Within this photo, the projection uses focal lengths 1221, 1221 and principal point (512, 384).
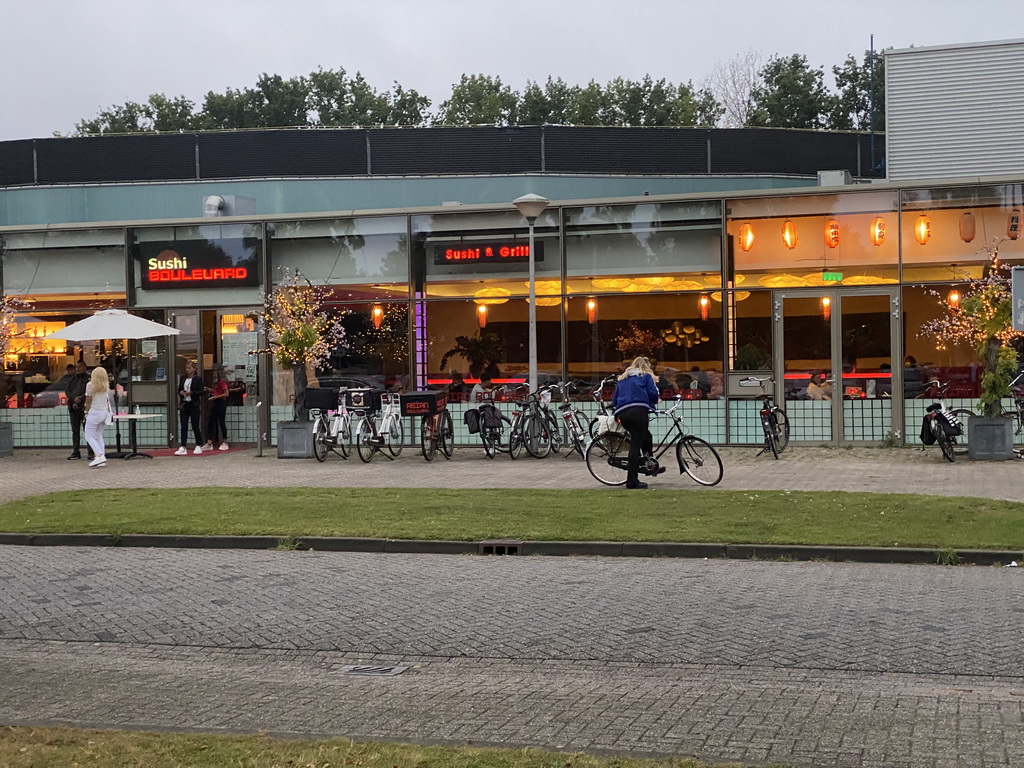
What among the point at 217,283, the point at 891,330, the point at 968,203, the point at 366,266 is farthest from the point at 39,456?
the point at 968,203

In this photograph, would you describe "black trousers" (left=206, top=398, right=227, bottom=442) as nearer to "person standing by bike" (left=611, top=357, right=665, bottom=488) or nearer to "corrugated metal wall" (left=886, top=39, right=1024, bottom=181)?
"person standing by bike" (left=611, top=357, right=665, bottom=488)

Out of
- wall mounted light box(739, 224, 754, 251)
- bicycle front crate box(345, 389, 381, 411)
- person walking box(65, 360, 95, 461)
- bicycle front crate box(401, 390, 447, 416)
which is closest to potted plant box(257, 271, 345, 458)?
bicycle front crate box(345, 389, 381, 411)

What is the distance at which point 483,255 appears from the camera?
23422mm

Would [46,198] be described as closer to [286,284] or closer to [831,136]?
[286,284]

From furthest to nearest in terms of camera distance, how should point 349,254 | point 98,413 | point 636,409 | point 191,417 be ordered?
point 349,254
point 191,417
point 98,413
point 636,409

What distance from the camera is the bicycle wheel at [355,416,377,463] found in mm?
21047

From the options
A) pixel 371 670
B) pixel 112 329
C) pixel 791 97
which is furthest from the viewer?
pixel 791 97

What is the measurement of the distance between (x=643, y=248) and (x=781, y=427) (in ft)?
13.9

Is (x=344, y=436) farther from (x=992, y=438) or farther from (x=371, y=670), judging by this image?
(x=371, y=670)

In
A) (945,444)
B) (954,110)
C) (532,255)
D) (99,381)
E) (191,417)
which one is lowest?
(945,444)

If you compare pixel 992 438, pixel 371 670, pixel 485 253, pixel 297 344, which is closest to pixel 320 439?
pixel 297 344

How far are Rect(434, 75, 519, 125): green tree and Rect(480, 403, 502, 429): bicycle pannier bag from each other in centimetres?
6107

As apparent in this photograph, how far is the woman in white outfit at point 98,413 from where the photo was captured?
69.6 feet

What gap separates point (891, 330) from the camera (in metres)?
21.4
